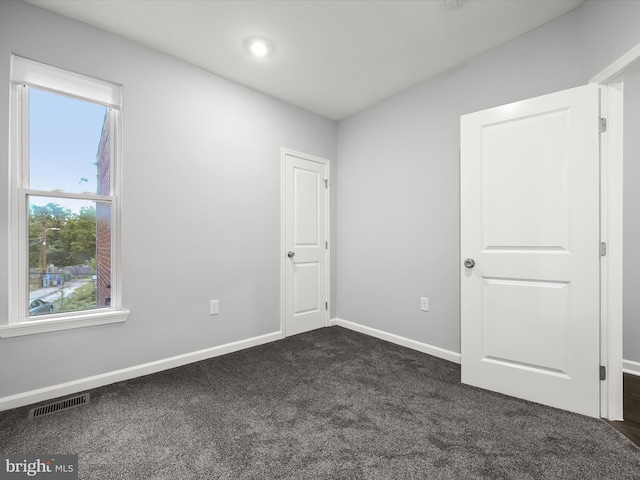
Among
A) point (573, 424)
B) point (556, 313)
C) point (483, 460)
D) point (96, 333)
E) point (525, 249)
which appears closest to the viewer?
point (483, 460)

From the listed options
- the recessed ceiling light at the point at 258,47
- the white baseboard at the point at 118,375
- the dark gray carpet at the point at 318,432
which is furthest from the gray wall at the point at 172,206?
the recessed ceiling light at the point at 258,47

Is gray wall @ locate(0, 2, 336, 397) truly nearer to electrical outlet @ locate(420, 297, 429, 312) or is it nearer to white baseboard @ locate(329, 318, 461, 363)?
white baseboard @ locate(329, 318, 461, 363)

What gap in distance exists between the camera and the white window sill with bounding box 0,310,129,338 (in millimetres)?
1900

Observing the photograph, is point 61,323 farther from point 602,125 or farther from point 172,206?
Result: point 602,125

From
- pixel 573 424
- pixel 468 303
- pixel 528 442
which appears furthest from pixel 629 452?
pixel 468 303

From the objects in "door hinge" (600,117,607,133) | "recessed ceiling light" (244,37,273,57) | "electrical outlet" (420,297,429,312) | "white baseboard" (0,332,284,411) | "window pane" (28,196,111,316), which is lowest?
"white baseboard" (0,332,284,411)

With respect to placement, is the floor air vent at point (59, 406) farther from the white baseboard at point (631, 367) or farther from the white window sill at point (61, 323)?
the white baseboard at point (631, 367)

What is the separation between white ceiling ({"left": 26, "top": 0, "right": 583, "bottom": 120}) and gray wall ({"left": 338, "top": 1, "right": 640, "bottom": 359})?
0.63ft

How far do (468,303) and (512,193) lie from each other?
34.4 inches

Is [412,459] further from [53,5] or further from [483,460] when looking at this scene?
[53,5]

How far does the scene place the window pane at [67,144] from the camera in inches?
81.5

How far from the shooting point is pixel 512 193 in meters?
2.09

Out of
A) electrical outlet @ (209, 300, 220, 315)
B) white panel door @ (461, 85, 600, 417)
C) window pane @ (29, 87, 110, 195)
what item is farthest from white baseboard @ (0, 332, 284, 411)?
white panel door @ (461, 85, 600, 417)

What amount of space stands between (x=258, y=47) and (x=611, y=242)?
2.87 meters
